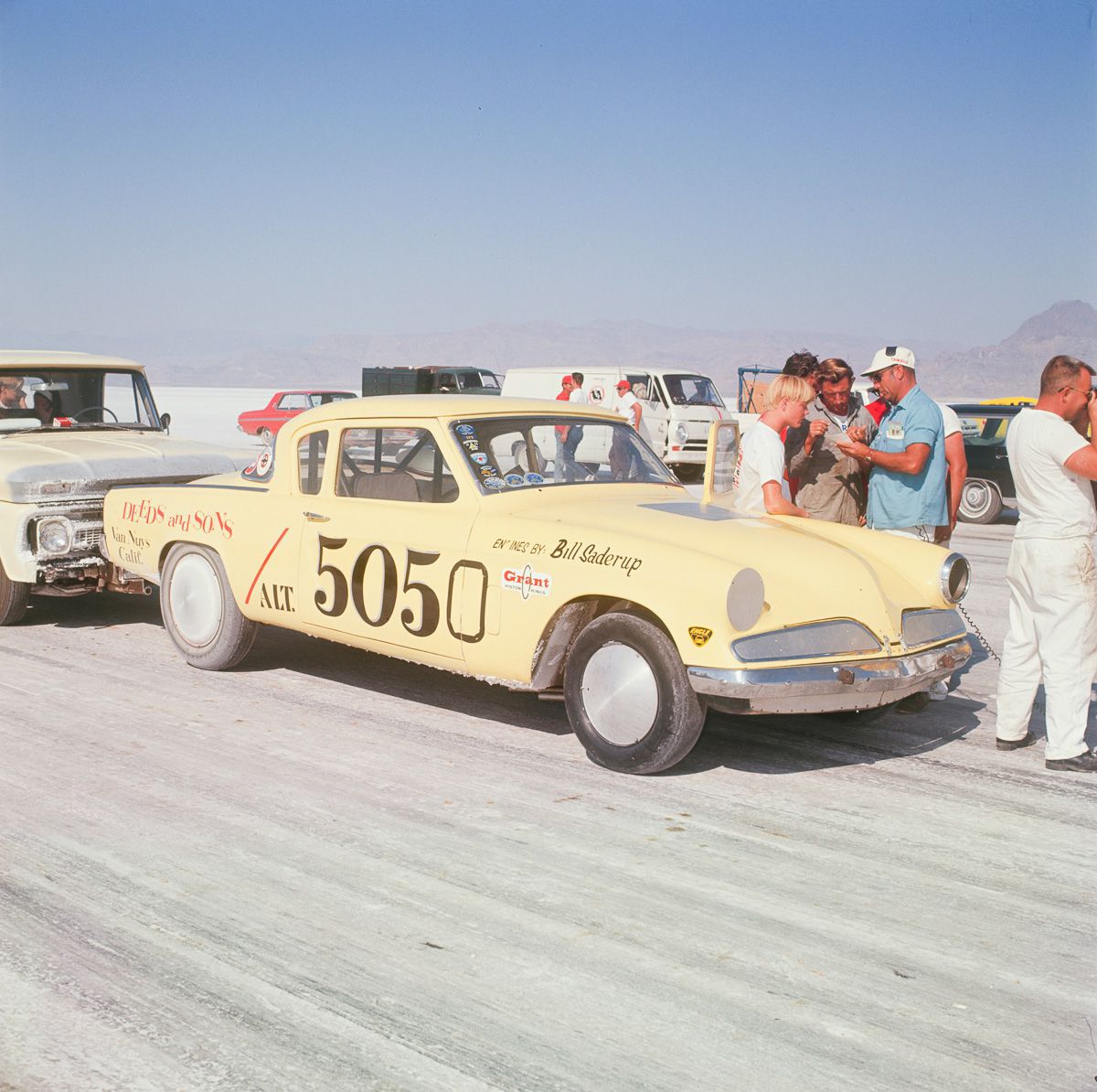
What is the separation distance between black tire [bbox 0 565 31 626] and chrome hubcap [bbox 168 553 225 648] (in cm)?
146

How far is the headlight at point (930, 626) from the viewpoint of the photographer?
5.66 m

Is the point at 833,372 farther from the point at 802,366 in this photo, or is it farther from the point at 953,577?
the point at 953,577

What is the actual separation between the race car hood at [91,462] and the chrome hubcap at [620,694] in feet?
13.1

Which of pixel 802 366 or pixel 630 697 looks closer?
pixel 630 697

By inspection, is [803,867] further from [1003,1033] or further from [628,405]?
[628,405]

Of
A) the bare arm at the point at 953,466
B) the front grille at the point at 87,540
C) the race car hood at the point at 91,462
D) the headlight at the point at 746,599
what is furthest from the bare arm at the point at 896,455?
the front grille at the point at 87,540

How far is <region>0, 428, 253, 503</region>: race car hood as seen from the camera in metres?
8.18

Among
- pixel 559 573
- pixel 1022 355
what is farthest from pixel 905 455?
pixel 1022 355

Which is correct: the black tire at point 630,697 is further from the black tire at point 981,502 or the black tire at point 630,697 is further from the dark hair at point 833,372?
the black tire at point 981,502

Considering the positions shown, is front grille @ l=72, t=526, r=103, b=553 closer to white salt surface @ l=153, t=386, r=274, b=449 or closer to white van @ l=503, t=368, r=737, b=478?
white van @ l=503, t=368, r=737, b=478

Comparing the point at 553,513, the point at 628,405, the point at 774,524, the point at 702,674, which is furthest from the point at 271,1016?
the point at 628,405

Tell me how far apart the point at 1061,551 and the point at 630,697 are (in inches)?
78.5

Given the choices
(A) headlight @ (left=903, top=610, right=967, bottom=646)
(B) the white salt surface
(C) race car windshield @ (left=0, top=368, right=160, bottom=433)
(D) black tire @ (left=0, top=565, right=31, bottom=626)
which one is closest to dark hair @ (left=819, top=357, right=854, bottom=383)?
(A) headlight @ (left=903, top=610, right=967, bottom=646)

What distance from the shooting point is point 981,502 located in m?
17.3
